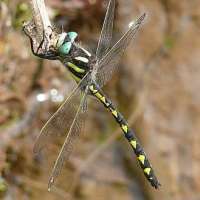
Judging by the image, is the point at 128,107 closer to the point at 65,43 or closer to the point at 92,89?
the point at 92,89

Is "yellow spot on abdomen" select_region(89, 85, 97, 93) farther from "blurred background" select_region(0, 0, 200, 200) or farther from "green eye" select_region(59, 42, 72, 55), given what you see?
"blurred background" select_region(0, 0, 200, 200)

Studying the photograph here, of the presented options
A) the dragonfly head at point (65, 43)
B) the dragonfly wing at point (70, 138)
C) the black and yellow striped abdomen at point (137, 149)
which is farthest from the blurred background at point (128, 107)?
the dragonfly head at point (65, 43)

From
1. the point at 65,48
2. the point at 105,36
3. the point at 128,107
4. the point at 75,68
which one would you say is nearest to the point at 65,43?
the point at 65,48

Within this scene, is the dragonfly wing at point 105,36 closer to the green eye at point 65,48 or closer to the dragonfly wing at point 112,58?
the dragonfly wing at point 112,58

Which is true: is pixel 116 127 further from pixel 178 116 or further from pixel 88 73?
pixel 88 73

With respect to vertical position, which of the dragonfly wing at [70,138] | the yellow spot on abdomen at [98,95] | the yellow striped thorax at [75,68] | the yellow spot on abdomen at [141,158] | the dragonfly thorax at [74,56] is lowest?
the yellow spot on abdomen at [141,158]
